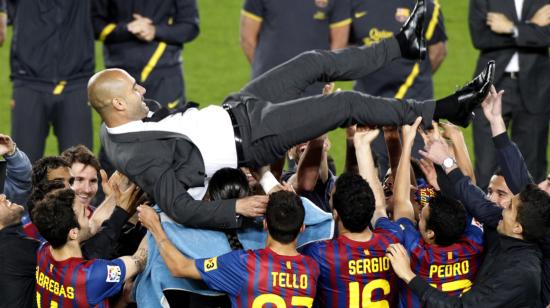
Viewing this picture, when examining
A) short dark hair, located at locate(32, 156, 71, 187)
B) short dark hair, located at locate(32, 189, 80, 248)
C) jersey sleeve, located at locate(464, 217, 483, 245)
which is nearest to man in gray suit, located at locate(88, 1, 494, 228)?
short dark hair, located at locate(32, 156, 71, 187)

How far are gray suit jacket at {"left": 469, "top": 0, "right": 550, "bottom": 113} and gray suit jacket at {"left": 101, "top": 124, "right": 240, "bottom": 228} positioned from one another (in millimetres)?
4419

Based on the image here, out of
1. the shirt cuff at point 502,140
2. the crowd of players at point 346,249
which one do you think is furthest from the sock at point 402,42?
the shirt cuff at point 502,140

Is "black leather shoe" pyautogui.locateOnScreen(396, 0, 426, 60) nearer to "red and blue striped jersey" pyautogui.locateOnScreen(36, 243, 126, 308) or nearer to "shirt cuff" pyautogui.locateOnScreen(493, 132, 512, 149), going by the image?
"shirt cuff" pyautogui.locateOnScreen(493, 132, 512, 149)

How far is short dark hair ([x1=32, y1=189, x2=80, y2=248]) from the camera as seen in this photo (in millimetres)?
5965

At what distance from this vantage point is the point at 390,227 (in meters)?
6.38

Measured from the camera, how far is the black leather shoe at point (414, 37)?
23.4 ft

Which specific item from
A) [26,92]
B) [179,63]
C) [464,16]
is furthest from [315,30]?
[464,16]

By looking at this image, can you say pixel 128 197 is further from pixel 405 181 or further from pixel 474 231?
pixel 474 231

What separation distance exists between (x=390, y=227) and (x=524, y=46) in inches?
169

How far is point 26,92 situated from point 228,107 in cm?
341

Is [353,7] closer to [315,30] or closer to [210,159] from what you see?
[315,30]

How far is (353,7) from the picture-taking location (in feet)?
33.7

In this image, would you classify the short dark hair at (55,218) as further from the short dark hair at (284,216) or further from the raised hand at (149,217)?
the short dark hair at (284,216)

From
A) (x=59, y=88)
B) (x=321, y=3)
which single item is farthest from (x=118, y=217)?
(x=321, y=3)
